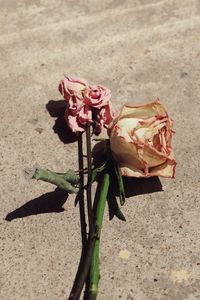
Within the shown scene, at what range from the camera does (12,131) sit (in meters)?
1.62

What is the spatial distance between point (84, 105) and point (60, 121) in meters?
0.17

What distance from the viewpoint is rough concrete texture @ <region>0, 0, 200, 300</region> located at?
1.34 metres

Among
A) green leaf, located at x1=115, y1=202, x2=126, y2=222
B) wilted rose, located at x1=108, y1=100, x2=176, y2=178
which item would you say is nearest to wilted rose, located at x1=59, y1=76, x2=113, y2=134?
wilted rose, located at x1=108, y1=100, x2=176, y2=178

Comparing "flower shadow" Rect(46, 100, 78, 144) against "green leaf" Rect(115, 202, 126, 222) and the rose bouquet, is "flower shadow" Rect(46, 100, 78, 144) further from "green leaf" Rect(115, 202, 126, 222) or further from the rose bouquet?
"green leaf" Rect(115, 202, 126, 222)

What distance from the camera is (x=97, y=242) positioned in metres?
1.32

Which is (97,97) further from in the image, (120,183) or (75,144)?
(120,183)

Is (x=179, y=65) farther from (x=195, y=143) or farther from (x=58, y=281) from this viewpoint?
(x=58, y=281)

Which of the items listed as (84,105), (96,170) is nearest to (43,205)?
(96,170)

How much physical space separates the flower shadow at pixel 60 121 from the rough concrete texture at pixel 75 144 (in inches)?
0.5

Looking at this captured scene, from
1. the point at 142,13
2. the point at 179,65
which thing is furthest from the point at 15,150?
the point at 142,13

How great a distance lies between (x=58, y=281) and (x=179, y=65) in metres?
0.80

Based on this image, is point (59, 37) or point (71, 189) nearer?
point (71, 189)

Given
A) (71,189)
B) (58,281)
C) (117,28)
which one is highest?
(117,28)

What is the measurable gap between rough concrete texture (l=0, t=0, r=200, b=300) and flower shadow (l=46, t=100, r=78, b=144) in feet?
0.04
